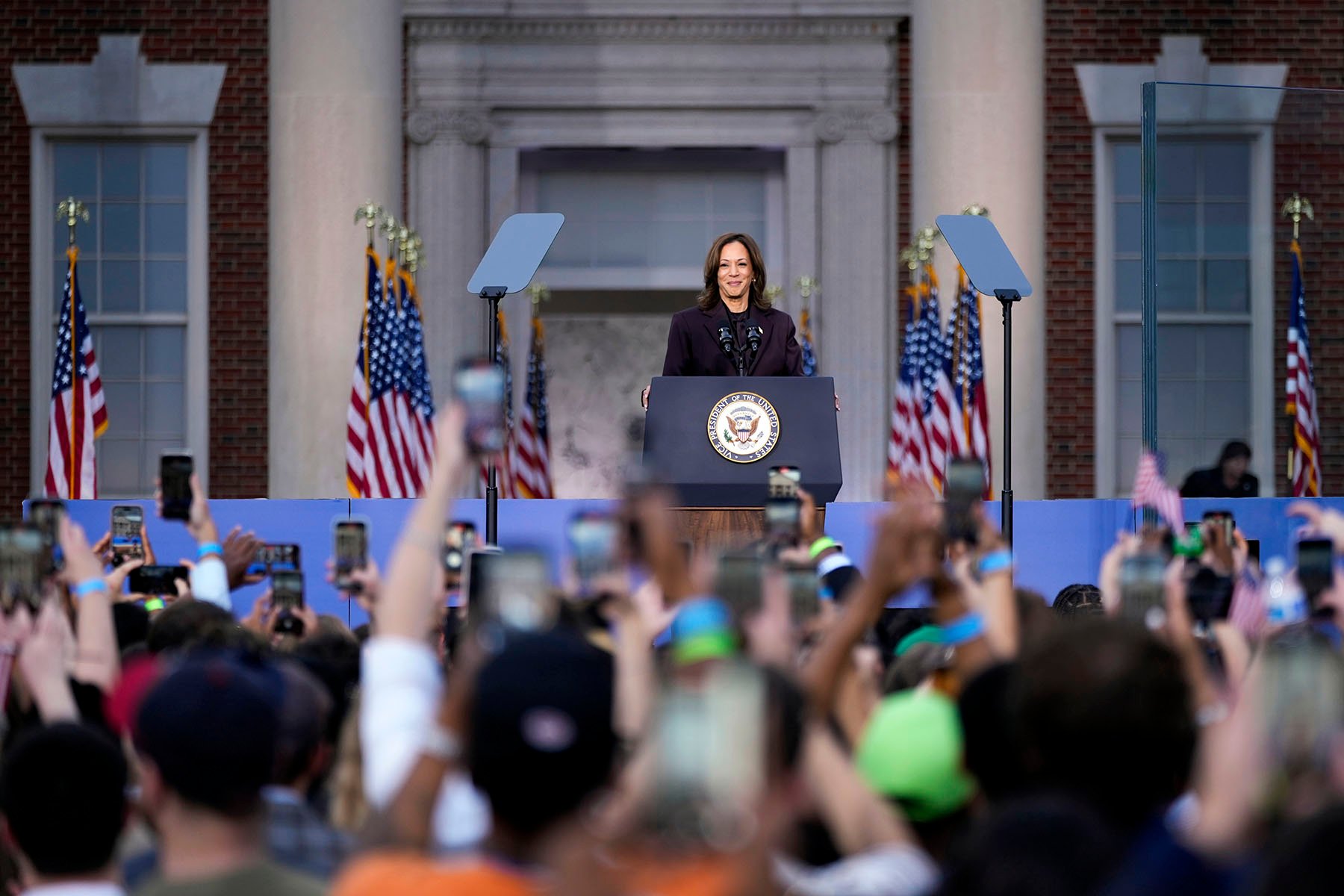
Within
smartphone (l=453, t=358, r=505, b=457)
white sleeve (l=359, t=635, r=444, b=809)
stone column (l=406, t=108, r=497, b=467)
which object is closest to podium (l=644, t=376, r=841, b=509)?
smartphone (l=453, t=358, r=505, b=457)

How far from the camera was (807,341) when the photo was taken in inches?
446

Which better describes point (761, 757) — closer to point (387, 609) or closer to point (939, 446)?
point (387, 609)

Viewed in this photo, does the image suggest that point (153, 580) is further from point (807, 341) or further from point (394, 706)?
point (807, 341)

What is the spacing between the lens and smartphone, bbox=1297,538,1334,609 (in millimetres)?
3262

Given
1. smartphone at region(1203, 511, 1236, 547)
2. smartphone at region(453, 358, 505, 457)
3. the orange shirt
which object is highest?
smartphone at region(453, 358, 505, 457)

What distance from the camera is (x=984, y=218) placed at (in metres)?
7.33

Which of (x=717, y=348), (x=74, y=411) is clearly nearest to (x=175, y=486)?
(x=717, y=348)

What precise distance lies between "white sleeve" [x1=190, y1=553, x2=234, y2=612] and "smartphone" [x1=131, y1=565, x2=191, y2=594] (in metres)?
0.77

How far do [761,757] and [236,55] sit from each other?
38.0 ft

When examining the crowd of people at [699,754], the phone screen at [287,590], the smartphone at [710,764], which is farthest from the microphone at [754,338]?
the smartphone at [710,764]

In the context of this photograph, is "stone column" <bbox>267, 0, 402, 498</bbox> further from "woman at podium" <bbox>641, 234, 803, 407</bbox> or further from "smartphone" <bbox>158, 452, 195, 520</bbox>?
"smartphone" <bbox>158, 452, 195, 520</bbox>

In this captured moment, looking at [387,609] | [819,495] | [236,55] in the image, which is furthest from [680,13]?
[387,609]

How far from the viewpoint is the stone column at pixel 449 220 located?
12.1m

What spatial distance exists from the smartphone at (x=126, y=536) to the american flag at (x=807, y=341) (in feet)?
20.6
